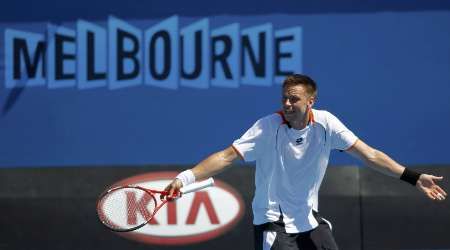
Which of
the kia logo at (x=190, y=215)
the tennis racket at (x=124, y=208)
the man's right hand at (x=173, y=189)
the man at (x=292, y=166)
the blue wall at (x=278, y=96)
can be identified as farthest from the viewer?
the kia logo at (x=190, y=215)

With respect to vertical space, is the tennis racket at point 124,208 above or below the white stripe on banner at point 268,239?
above

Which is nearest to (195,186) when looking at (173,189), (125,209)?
(173,189)

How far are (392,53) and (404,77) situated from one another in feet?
0.76

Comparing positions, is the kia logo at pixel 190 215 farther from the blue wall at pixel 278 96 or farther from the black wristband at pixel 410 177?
the black wristband at pixel 410 177

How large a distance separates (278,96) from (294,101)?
2800mm

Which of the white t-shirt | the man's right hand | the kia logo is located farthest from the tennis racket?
the kia logo

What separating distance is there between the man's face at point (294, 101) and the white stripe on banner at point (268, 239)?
69 centimetres

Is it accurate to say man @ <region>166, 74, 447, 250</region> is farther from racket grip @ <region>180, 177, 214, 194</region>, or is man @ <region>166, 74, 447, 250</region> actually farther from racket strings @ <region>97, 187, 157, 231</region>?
racket strings @ <region>97, 187, 157, 231</region>

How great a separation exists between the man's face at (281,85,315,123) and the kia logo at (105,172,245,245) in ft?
9.38

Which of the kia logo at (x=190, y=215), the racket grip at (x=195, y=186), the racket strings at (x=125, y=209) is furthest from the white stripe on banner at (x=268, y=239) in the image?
the kia logo at (x=190, y=215)

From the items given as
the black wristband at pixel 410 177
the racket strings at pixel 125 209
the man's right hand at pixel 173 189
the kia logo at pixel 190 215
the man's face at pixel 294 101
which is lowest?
the kia logo at pixel 190 215

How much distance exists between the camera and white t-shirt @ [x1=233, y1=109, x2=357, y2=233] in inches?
219

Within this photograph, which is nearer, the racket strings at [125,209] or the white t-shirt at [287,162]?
the white t-shirt at [287,162]

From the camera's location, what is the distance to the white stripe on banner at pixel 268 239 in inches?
219
